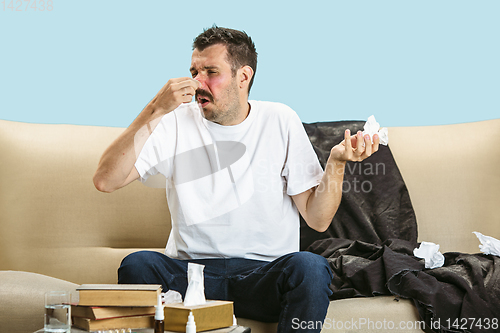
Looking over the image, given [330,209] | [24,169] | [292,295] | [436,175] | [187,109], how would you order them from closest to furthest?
[292,295], [330,209], [187,109], [24,169], [436,175]

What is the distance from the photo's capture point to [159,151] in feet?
5.34

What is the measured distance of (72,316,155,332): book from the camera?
0.95 m

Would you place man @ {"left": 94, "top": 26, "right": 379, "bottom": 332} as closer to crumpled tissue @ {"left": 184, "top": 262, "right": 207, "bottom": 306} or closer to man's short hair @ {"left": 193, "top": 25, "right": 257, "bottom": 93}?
man's short hair @ {"left": 193, "top": 25, "right": 257, "bottom": 93}

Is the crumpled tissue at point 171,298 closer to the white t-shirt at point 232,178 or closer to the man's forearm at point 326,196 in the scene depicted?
the white t-shirt at point 232,178

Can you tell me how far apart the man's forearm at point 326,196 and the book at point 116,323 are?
0.75 meters

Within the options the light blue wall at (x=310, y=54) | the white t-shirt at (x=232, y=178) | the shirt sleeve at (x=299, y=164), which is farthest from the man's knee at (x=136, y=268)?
the light blue wall at (x=310, y=54)

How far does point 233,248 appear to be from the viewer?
1543 mm

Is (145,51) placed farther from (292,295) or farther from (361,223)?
(292,295)

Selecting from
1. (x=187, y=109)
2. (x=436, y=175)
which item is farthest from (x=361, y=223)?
(x=187, y=109)

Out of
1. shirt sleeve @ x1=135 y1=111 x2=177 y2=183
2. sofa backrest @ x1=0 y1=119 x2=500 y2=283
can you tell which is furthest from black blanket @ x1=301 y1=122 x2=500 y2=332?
shirt sleeve @ x1=135 y1=111 x2=177 y2=183

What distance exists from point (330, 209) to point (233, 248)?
0.34 meters

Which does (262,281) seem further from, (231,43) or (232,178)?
(231,43)

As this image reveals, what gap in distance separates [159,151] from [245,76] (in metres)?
0.40

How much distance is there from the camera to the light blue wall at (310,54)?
2357 mm
